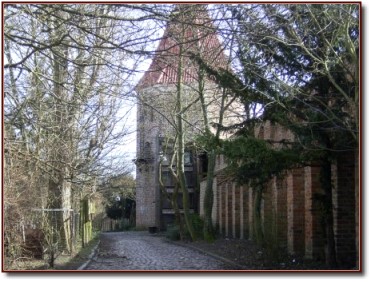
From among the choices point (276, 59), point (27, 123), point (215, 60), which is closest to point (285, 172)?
point (276, 59)

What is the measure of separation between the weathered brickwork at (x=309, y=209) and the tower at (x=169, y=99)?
2.76 meters

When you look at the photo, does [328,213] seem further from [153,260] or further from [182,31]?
[182,31]

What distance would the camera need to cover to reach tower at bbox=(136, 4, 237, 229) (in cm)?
952

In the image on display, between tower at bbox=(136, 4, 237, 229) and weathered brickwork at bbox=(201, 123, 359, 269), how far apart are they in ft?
9.04

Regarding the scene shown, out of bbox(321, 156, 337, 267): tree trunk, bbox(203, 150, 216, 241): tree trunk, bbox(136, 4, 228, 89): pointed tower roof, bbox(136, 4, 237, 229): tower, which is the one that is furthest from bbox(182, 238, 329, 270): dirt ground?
bbox(203, 150, 216, 241): tree trunk

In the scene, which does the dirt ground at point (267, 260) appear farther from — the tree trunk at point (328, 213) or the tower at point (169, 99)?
the tower at point (169, 99)

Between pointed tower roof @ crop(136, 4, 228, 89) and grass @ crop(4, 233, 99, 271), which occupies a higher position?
pointed tower roof @ crop(136, 4, 228, 89)

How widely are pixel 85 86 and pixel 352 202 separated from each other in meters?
6.51

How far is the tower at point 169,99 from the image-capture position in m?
9.52

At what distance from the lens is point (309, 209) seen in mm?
14594

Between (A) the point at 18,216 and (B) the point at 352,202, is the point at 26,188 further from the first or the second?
(B) the point at 352,202

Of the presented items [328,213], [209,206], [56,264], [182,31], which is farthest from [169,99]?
[182,31]

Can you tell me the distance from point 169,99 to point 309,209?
36.3 ft

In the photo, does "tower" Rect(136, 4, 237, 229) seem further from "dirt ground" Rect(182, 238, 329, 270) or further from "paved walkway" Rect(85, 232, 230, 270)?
"dirt ground" Rect(182, 238, 329, 270)
